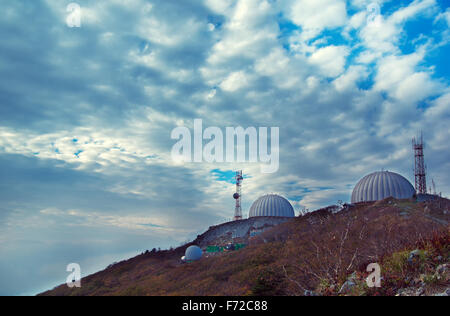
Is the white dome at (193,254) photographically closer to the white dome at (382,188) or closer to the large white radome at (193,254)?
the large white radome at (193,254)

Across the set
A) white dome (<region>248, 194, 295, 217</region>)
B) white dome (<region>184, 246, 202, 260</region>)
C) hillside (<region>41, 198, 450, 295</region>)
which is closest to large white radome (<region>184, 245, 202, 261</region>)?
white dome (<region>184, 246, 202, 260</region>)

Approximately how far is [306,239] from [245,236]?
17529 mm

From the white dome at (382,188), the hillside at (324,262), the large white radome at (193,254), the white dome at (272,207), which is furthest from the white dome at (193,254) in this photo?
the white dome at (382,188)

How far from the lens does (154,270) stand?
28.0m

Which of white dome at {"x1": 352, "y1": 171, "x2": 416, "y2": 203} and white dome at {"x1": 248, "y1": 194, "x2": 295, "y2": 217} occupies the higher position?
white dome at {"x1": 352, "y1": 171, "x2": 416, "y2": 203}

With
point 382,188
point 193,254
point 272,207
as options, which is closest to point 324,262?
point 193,254

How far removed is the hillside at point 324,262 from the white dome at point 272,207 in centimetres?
1092

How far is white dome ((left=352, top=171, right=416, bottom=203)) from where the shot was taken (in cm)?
3662

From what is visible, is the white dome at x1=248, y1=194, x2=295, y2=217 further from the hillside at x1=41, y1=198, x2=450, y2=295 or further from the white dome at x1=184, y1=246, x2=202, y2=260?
the white dome at x1=184, y1=246, x2=202, y2=260

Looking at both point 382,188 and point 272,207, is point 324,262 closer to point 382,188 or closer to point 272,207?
point 382,188

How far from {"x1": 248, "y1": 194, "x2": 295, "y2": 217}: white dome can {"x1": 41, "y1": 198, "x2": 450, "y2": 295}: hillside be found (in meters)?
10.9

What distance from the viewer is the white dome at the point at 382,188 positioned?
3662cm

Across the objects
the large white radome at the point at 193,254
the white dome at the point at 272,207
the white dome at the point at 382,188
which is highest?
the white dome at the point at 382,188
